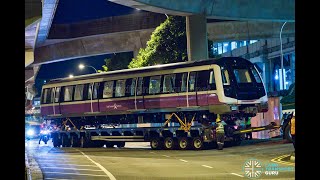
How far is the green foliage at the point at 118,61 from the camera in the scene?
5944 cm

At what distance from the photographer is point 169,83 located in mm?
29875

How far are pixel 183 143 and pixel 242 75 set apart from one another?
14.1ft

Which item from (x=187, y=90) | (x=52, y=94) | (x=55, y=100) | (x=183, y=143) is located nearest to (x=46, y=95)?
(x=52, y=94)

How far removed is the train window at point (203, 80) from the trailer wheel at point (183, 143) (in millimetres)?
2710

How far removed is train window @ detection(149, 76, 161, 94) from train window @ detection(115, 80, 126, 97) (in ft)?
6.97

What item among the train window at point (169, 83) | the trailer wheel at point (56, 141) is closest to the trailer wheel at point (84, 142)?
the trailer wheel at point (56, 141)

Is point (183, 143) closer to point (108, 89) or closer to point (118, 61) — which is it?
point (108, 89)

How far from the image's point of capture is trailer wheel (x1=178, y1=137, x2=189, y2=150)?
2953 centimetres

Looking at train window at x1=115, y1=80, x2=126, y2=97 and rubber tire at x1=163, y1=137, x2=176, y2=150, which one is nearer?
rubber tire at x1=163, y1=137, x2=176, y2=150

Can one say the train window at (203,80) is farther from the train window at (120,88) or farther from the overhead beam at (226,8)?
the overhead beam at (226,8)

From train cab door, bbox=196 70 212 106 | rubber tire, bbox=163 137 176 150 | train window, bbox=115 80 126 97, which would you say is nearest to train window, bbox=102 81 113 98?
train window, bbox=115 80 126 97

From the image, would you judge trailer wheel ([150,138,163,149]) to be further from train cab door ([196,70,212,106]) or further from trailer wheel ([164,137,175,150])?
train cab door ([196,70,212,106])
